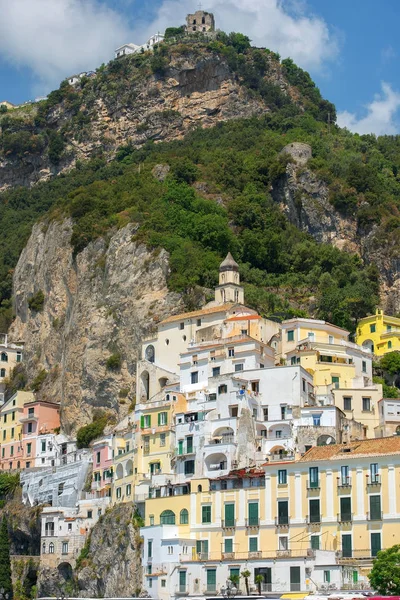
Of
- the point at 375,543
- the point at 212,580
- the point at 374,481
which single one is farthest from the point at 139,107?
the point at 375,543

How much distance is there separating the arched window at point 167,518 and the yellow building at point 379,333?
3142 centimetres

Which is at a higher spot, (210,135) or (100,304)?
(210,135)

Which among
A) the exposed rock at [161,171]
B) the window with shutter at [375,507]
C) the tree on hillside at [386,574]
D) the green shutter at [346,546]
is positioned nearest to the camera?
the tree on hillside at [386,574]

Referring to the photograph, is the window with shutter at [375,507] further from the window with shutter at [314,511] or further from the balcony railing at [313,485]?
the balcony railing at [313,485]

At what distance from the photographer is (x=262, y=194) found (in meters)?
121

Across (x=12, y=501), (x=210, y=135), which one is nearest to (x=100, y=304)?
(x=12, y=501)

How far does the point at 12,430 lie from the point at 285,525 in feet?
152

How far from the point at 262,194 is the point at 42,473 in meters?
43.2

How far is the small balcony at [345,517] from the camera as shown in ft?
208

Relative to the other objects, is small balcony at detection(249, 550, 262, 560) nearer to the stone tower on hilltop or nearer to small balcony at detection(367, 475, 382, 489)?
small balcony at detection(367, 475, 382, 489)

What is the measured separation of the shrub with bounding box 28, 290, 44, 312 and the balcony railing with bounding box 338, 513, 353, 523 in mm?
60087

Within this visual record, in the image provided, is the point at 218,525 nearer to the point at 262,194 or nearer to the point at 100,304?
the point at 100,304

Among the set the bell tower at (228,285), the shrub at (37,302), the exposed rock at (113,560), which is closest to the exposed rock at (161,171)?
the shrub at (37,302)

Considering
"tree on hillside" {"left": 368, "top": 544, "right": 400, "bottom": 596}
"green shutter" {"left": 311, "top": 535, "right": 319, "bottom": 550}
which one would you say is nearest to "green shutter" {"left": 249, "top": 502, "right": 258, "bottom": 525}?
"green shutter" {"left": 311, "top": 535, "right": 319, "bottom": 550}
